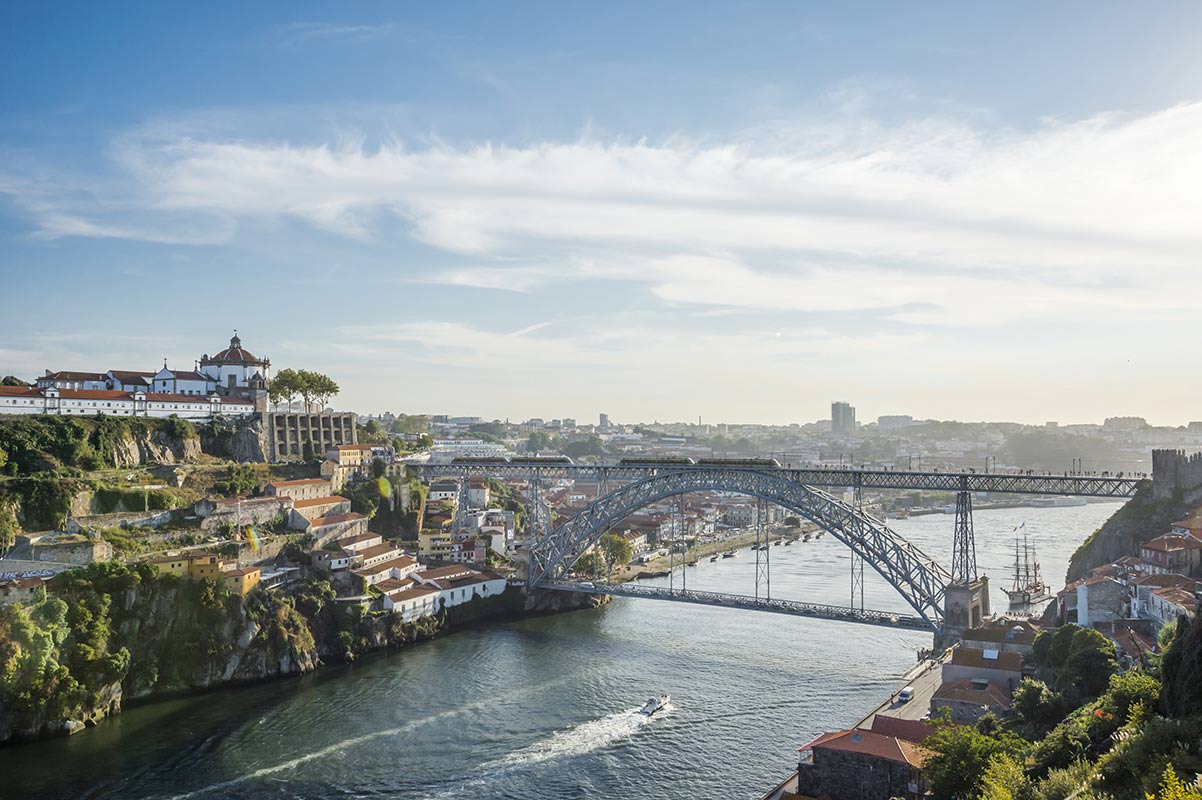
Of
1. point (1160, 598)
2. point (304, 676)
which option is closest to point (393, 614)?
point (304, 676)

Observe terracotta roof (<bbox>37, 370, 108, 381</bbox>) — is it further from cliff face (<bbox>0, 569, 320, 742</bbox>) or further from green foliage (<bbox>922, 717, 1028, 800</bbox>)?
green foliage (<bbox>922, 717, 1028, 800</bbox>)

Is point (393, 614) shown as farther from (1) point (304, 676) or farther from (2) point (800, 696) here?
(2) point (800, 696)

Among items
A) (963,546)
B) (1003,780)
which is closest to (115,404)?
(963,546)

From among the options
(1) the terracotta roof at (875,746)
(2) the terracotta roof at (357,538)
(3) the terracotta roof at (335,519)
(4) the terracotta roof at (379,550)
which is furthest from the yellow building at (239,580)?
(1) the terracotta roof at (875,746)

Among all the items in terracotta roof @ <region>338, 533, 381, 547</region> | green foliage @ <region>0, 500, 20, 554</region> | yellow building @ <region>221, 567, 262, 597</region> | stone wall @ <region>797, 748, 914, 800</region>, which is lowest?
stone wall @ <region>797, 748, 914, 800</region>

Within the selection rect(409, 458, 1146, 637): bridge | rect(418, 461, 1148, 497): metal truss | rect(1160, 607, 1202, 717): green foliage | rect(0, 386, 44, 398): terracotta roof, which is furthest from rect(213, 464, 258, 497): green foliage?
rect(1160, 607, 1202, 717): green foliage

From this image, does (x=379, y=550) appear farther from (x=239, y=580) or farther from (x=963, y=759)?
(x=963, y=759)
